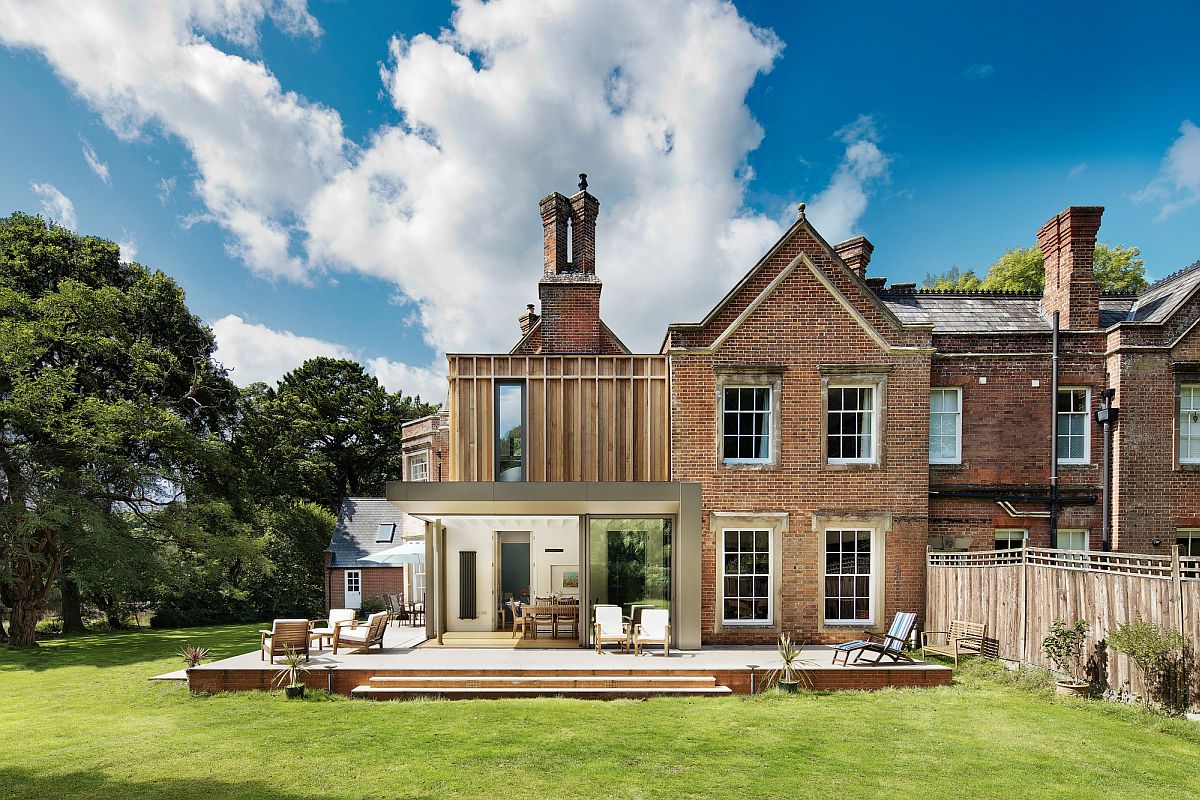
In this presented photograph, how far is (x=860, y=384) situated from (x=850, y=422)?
855 millimetres

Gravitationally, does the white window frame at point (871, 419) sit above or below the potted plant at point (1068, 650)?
above

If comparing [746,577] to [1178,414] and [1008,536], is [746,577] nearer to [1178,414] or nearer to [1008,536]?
[1008,536]

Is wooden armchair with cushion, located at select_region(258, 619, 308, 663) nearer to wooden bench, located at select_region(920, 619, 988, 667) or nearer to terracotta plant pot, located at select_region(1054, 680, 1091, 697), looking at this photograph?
wooden bench, located at select_region(920, 619, 988, 667)

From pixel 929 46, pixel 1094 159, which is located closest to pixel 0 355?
pixel 929 46

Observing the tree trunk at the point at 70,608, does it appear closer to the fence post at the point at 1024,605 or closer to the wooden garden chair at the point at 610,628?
the wooden garden chair at the point at 610,628

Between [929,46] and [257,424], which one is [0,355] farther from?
[929,46]

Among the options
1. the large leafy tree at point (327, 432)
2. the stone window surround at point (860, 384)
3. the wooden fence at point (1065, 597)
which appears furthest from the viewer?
the large leafy tree at point (327, 432)

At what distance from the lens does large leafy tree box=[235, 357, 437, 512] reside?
41812 mm

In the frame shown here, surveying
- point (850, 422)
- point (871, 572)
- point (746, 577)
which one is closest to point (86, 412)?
point (746, 577)

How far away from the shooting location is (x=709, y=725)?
9.60 m

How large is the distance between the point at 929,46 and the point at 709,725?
1721cm

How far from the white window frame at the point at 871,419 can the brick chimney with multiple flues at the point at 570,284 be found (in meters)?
5.80

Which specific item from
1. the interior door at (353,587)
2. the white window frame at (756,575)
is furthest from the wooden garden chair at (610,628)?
the interior door at (353,587)

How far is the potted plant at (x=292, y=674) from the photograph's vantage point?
449 inches
